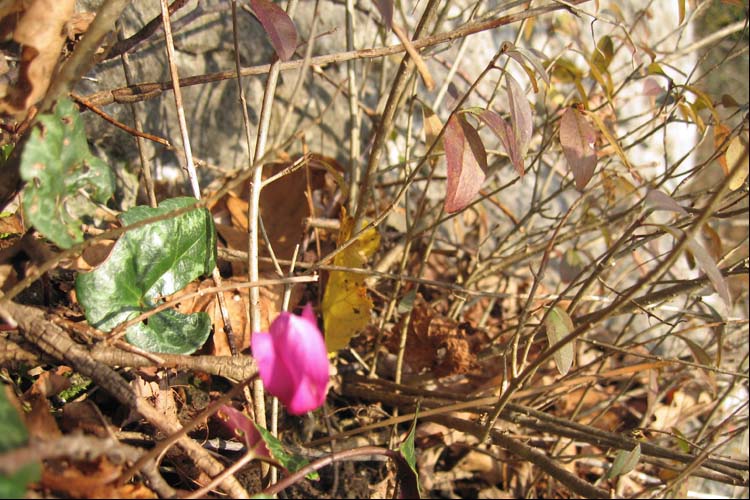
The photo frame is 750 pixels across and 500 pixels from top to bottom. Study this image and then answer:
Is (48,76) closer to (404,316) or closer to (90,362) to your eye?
(90,362)

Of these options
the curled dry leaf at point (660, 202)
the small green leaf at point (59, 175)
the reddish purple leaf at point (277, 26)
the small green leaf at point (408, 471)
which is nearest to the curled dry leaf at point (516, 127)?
the curled dry leaf at point (660, 202)

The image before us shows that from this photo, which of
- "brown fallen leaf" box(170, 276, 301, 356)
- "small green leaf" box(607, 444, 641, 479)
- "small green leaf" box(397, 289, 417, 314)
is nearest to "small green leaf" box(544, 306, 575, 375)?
"small green leaf" box(607, 444, 641, 479)

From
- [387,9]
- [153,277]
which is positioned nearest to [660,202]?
[387,9]

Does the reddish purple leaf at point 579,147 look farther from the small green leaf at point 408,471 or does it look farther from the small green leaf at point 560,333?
the small green leaf at point 408,471

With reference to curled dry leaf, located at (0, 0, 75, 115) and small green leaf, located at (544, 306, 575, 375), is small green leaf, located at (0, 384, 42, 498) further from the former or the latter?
small green leaf, located at (544, 306, 575, 375)

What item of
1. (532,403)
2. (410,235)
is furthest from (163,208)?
(532,403)
